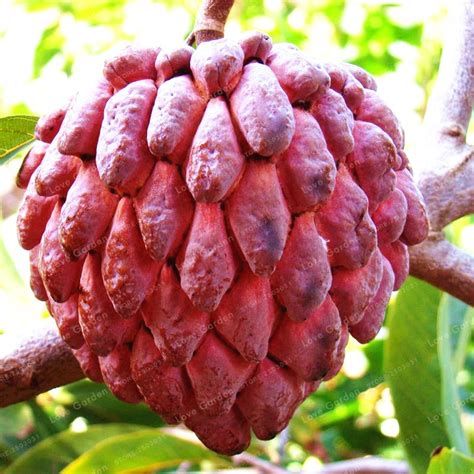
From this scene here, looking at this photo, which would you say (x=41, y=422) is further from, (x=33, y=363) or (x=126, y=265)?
(x=126, y=265)

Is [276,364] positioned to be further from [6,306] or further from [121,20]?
[121,20]

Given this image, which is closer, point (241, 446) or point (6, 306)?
point (241, 446)

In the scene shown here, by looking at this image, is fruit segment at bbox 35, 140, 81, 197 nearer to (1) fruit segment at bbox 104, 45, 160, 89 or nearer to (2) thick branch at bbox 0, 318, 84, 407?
(1) fruit segment at bbox 104, 45, 160, 89

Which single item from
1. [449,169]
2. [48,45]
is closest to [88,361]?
[449,169]

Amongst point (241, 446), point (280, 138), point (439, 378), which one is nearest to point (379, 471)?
point (439, 378)

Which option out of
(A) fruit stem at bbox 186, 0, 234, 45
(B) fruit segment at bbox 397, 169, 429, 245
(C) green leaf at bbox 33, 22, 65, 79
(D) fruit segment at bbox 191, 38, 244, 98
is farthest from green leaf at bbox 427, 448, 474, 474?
(C) green leaf at bbox 33, 22, 65, 79

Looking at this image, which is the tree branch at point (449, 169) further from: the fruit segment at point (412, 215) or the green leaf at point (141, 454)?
the green leaf at point (141, 454)

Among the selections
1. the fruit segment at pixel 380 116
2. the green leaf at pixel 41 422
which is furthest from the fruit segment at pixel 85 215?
the green leaf at pixel 41 422
